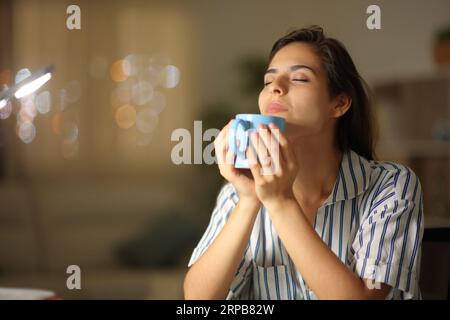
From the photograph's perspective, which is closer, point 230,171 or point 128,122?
point 230,171

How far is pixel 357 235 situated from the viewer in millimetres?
776

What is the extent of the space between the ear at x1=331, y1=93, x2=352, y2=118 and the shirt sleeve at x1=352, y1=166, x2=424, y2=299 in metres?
0.12

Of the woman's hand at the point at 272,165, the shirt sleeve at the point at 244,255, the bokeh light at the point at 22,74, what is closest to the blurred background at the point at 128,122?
the bokeh light at the point at 22,74

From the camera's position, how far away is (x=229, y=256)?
0.73 meters

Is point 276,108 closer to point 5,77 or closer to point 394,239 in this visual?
point 394,239

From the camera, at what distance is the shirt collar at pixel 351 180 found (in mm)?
823

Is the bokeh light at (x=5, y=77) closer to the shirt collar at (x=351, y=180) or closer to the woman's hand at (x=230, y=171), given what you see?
the woman's hand at (x=230, y=171)

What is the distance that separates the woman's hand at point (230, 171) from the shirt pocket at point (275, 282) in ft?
0.53

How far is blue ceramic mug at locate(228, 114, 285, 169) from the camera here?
25.6 inches

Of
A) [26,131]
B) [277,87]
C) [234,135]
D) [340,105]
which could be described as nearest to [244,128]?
[234,135]

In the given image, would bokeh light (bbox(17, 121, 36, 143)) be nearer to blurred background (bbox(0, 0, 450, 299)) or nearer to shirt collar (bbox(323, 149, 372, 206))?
blurred background (bbox(0, 0, 450, 299))

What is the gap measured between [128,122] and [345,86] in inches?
31.6
